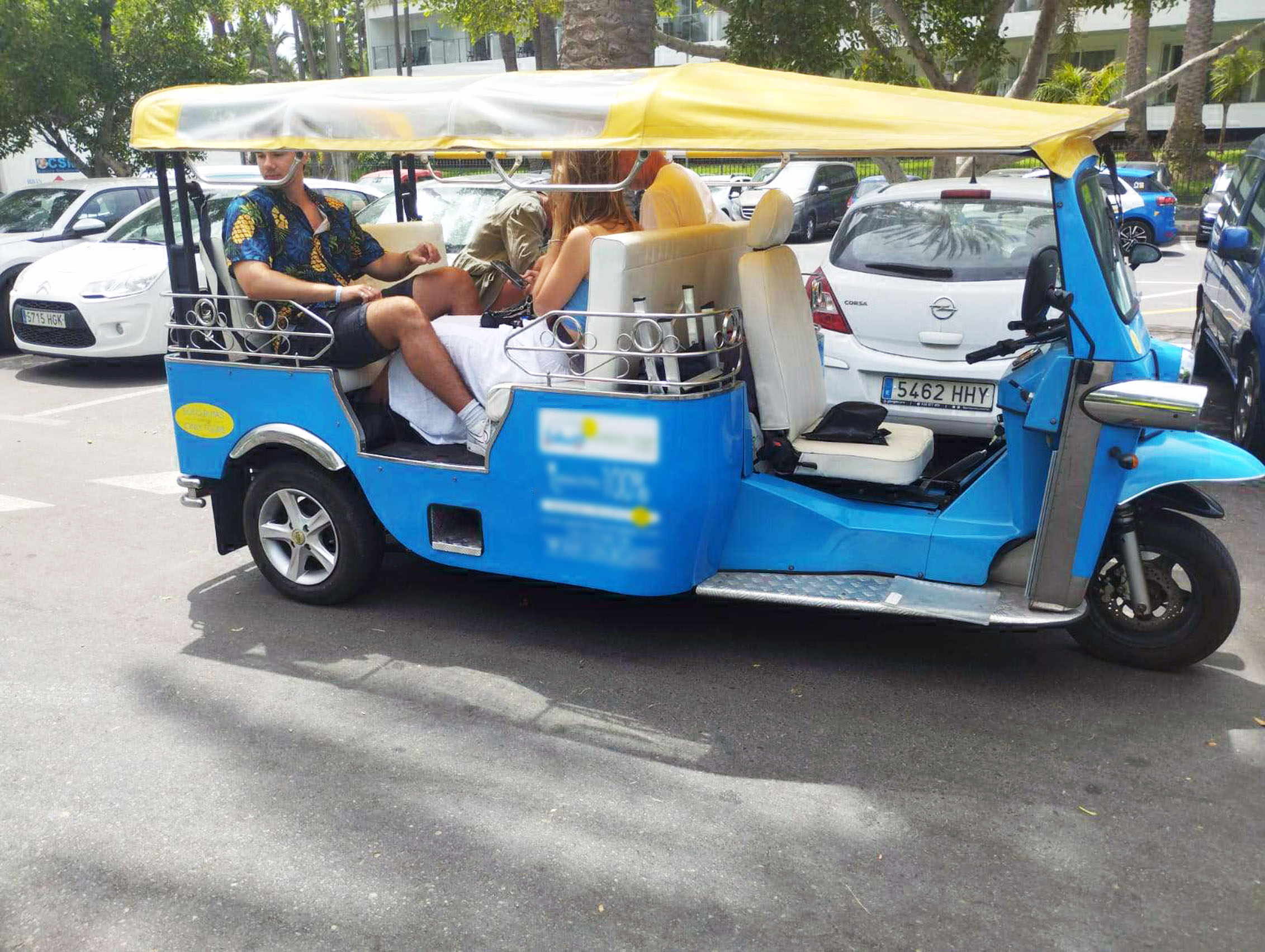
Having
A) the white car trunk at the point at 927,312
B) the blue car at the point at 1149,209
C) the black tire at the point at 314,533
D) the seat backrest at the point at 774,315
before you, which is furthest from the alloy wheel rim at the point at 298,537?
the blue car at the point at 1149,209

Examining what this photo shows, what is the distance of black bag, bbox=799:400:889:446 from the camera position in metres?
4.72

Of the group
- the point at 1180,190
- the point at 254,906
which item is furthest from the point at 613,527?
the point at 1180,190

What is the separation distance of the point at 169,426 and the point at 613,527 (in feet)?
17.5

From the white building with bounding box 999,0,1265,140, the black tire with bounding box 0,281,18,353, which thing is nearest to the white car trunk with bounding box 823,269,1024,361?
the black tire with bounding box 0,281,18,353

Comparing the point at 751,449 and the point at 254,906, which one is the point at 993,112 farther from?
the point at 254,906

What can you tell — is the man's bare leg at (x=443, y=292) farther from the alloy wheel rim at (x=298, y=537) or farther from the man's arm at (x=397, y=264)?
the alloy wheel rim at (x=298, y=537)

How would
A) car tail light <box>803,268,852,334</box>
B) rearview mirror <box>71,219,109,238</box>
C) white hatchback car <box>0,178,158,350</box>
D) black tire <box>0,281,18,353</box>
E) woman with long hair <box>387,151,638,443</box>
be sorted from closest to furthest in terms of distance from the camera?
1. woman with long hair <box>387,151,638,443</box>
2. car tail light <box>803,268,852,334</box>
3. rearview mirror <box>71,219,109,238</box>
4. white hatchback car <box>0,178,158,350</box>
5. black tire <box>0,281,18,353</box>

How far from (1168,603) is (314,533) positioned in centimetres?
346

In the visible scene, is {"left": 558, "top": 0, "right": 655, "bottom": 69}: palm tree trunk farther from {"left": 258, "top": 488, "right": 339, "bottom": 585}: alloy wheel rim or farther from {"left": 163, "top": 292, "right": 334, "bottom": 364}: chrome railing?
{"left": 258, "top": 488, "right": 339, "bottom": 585}: alloy wheel rim

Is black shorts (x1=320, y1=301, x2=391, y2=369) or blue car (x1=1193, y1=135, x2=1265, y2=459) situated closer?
black shorts (x1=320, y1=301, x2=391, y2=369)

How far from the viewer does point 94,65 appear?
17.2 m

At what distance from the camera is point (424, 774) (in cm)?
378

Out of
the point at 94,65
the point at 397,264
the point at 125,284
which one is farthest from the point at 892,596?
the point at 94,65

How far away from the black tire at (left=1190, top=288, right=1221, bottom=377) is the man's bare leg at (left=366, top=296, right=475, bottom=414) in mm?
6396
